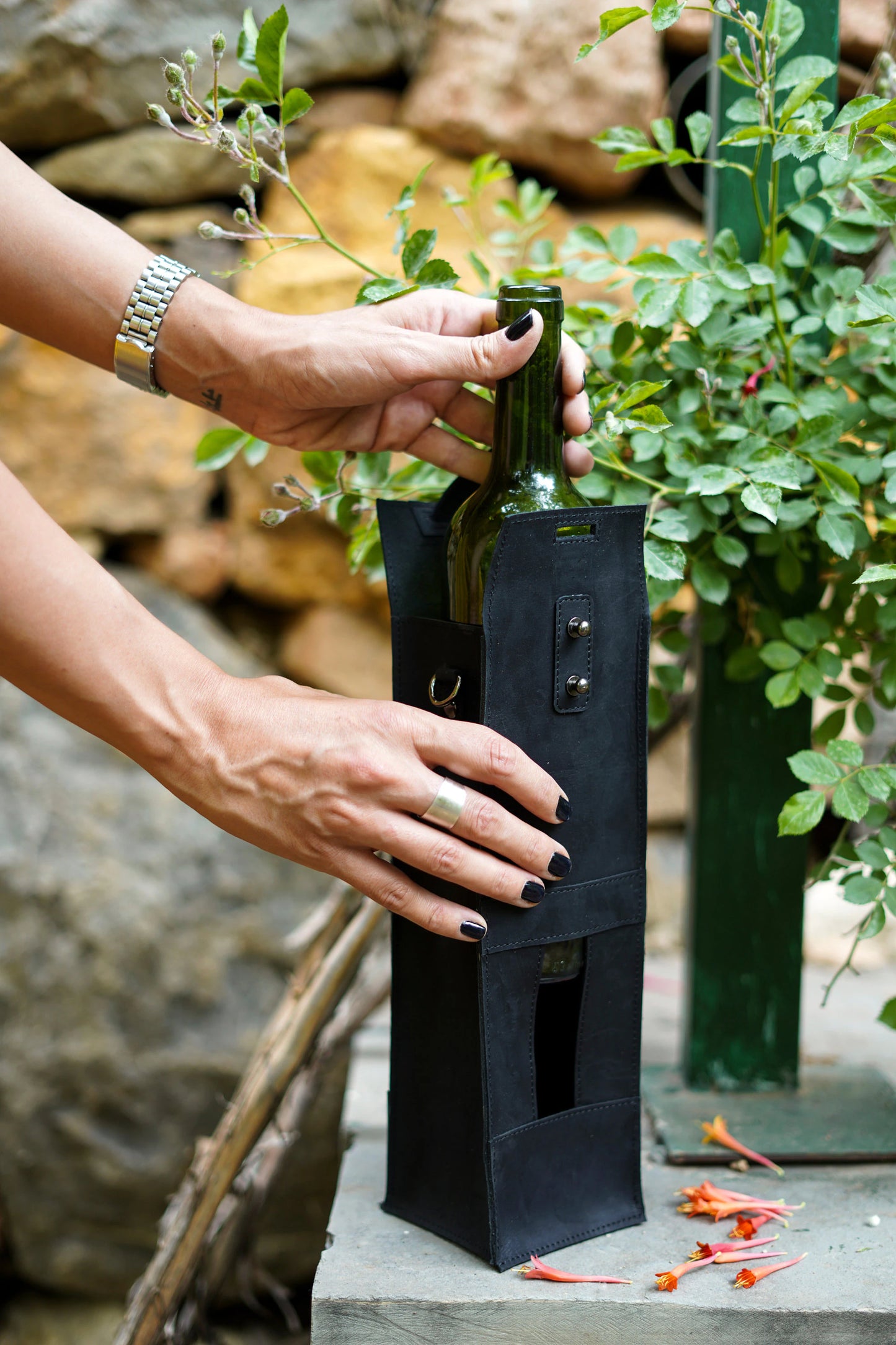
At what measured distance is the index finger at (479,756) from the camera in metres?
0.87

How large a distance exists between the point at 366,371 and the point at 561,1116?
685 mm

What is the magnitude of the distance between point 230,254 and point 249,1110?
1.32m

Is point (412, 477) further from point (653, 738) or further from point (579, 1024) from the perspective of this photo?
point (653, 738)

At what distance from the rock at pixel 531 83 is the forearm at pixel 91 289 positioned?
91 centimetres

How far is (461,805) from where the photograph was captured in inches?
34.4

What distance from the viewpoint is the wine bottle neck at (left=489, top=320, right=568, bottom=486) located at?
928mm

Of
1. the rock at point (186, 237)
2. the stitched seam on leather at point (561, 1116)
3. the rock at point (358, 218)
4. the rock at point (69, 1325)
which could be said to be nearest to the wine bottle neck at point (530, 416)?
the stitched seam on leather at point (561, 1116)

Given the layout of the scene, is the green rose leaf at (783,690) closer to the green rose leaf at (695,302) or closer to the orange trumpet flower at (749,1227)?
the green rose leaf at (695,302)

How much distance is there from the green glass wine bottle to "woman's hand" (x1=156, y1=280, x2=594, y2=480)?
2cm

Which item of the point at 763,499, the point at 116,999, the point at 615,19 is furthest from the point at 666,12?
the point at 116,999

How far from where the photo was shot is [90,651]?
89 cm

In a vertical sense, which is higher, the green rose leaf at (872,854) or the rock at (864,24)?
the rock at (864,24)

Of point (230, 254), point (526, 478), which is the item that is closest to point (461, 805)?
point (526, 478)

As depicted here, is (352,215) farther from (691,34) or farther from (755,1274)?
(755,1274)
